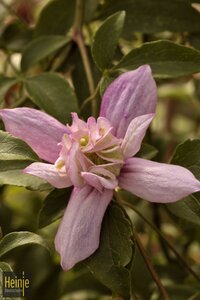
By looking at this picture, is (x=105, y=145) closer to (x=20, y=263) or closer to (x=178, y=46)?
(x=178, y=46)

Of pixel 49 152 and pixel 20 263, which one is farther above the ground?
pixel 49 152

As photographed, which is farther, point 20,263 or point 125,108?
point 20,263

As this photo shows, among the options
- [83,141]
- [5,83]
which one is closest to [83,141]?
[83,141]

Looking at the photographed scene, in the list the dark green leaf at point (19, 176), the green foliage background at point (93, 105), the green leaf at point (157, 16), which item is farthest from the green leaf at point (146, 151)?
the green leaf at point (157, 16)

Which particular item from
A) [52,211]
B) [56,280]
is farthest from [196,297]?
[56,280]

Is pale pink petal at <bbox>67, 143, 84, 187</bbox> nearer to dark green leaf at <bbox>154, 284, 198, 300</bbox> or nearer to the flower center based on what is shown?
the flower center

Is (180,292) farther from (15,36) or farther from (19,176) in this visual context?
(15,36)
